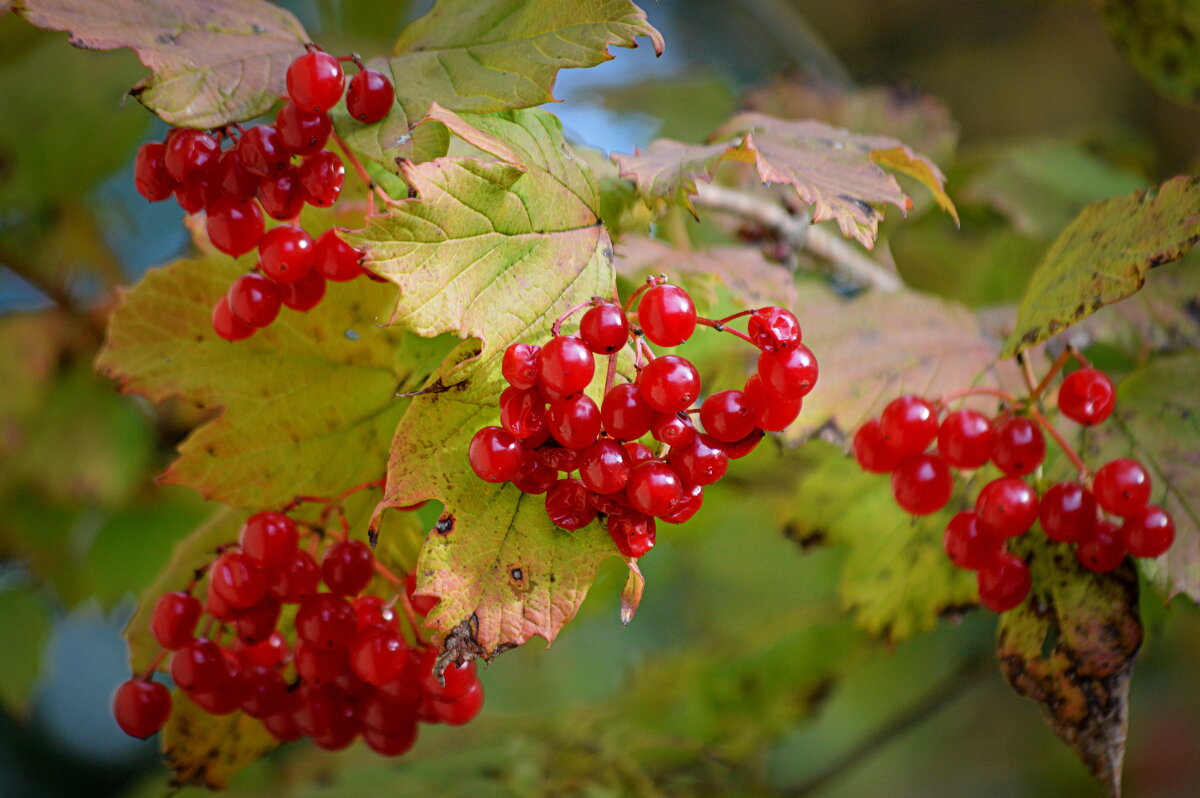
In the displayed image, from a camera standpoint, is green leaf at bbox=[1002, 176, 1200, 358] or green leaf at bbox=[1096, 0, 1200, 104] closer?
green leaf at bbox=[1002, 176, 1200, 358]

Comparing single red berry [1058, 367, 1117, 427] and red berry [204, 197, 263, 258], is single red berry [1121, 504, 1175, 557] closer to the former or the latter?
single red berry [1058, 367, 1117, 427]

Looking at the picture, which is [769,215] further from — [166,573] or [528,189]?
[166,573]

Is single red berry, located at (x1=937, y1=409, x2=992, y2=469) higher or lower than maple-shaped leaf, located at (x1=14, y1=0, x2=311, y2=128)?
lower

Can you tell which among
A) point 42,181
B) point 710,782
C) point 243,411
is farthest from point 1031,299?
point 42,181

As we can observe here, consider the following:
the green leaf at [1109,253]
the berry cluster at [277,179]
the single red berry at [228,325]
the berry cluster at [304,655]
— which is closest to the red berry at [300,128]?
the berry cluster at [277,179]

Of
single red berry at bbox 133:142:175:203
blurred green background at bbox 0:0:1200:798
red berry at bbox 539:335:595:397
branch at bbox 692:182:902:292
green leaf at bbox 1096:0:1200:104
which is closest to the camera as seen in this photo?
red berry at bbox 539:335:595:397

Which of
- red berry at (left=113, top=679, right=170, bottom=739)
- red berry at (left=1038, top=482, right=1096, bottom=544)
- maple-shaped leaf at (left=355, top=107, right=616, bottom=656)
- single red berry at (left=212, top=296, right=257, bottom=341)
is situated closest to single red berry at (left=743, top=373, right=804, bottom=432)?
maple-shaped leaf at (left=355, top=107, right=616, bottom=656)
